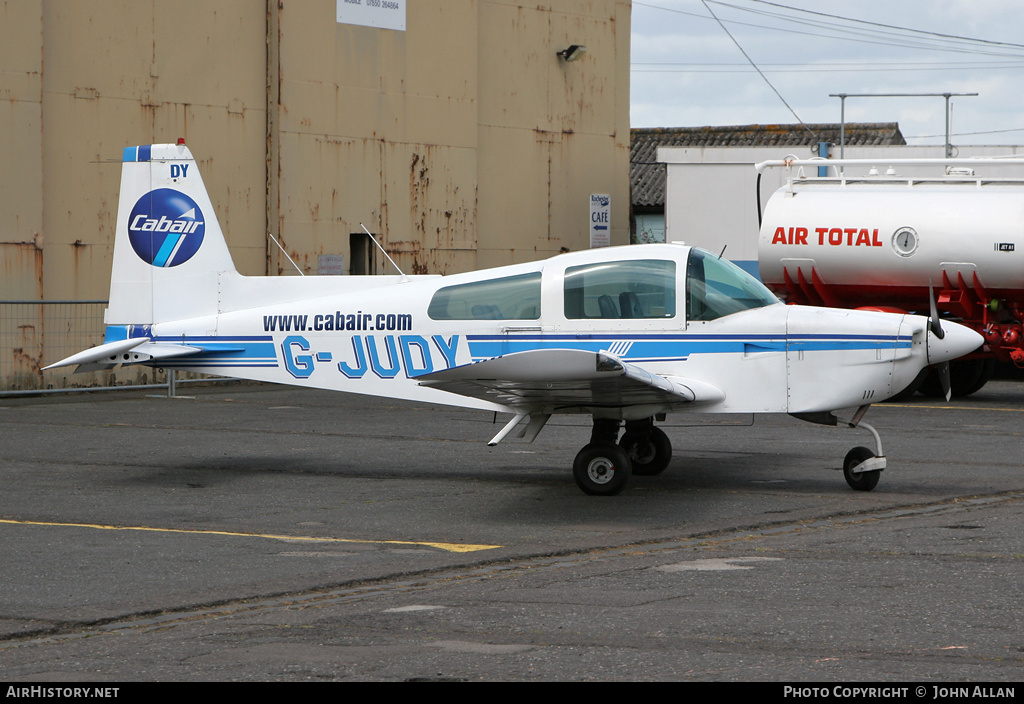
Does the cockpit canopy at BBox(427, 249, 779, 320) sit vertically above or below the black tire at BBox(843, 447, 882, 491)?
above

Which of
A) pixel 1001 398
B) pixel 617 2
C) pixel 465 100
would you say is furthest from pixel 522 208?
pixel 1001 398

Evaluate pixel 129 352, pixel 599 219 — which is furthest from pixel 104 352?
pixel 599 219

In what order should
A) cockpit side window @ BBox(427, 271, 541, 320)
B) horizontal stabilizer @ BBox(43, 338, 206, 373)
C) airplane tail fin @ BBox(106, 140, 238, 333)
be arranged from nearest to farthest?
cockpit side window @ BBox(427, 271, 541, 320) → horizontal stabilizer @ BBox(43, 338, 206, 373) → airplane tail fin @ BBox(106, 140, 238, 333)

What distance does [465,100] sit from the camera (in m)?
24.3

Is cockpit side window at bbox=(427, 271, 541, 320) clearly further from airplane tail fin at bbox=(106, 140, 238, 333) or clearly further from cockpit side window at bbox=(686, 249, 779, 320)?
airplane tail fin at bbox=(106, 140, 238, 333)

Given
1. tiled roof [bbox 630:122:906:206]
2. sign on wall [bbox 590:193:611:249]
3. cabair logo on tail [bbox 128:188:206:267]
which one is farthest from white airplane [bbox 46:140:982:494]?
tiled roof [bbox 630:122:906:206]

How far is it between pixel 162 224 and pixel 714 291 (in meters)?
4.98

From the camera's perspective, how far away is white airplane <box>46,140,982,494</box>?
1043 cm

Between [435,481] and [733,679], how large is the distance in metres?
6.43

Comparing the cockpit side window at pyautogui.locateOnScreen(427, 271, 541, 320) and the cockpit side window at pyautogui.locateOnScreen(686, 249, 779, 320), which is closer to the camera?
the cockpit side window at pyautogui.locateOnScreen(686, 249, 779, 320)

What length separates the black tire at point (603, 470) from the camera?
10.4 m

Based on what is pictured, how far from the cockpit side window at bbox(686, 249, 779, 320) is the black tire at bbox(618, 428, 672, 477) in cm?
144
